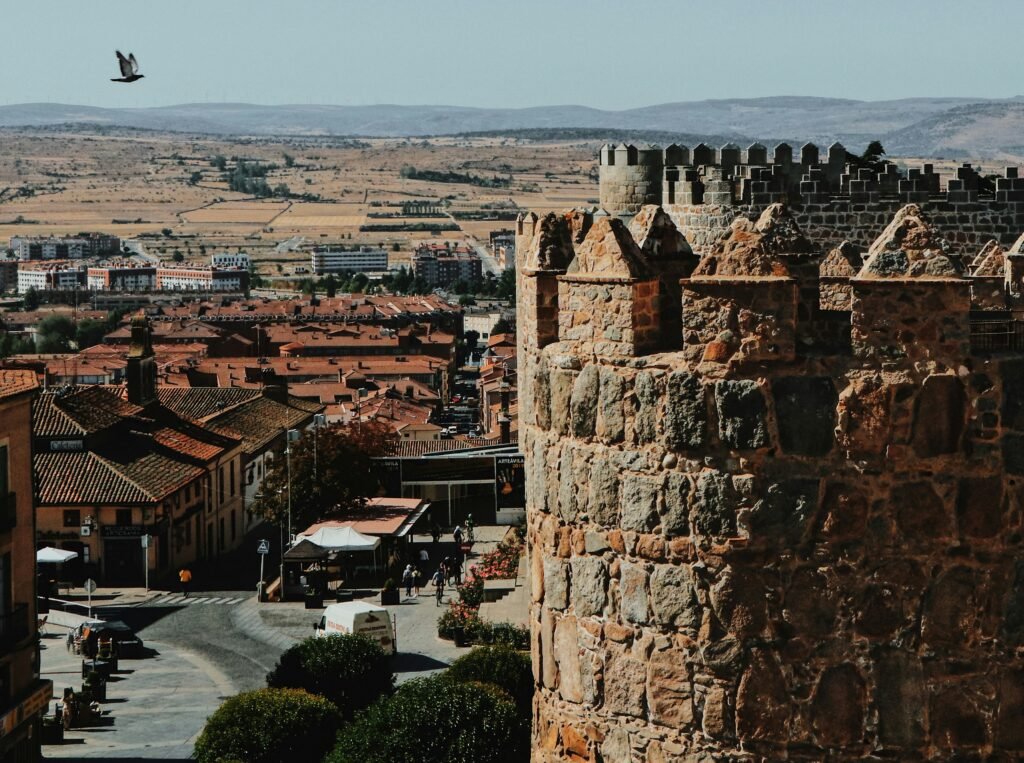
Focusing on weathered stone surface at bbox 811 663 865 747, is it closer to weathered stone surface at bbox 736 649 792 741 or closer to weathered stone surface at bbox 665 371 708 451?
weathered stone surface at bbox 736 649 792 741

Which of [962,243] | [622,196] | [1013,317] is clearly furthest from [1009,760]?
[622,196]

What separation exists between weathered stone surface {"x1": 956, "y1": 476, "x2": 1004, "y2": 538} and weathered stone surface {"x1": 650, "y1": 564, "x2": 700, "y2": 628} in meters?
0.97

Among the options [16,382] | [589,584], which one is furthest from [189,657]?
Answer: [589,584]

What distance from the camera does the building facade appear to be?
120ft

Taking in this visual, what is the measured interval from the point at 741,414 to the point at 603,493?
62 cm

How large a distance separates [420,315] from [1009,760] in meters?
184

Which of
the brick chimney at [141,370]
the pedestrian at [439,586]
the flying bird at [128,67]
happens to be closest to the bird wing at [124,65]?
the flying bird at [128,67]

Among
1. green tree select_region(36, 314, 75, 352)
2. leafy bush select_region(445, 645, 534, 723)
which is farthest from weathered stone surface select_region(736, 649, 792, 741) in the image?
green tree select_region(36, 314, 75, 352)

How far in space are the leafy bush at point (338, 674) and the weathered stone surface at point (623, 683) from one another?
25880mm

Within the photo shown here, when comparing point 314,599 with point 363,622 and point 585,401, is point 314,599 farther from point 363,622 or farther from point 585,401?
point 585,401

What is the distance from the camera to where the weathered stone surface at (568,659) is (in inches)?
305

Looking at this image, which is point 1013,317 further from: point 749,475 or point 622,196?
point 622,196

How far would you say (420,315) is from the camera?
191m

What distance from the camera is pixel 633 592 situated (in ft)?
24.5
